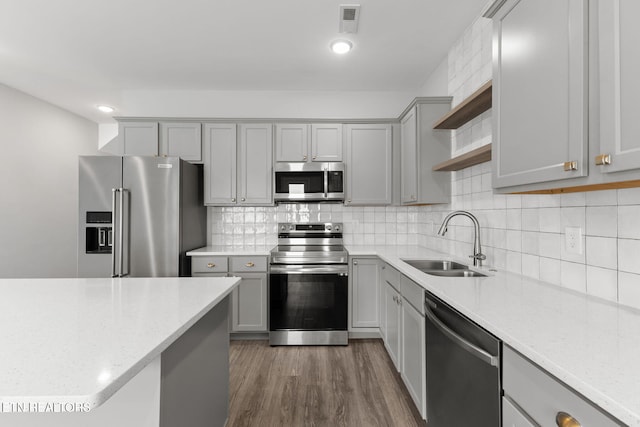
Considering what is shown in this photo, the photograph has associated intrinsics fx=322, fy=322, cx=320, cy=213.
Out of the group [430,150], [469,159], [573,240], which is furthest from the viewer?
[430,150]

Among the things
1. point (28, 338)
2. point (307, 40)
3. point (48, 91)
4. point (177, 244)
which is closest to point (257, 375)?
point (177, 244)

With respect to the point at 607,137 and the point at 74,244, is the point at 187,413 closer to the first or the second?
the point at 607,137

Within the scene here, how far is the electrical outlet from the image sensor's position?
1414 millimetres

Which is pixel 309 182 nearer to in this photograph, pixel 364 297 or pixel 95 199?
pixel 364 297

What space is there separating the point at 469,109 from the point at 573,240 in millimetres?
1085

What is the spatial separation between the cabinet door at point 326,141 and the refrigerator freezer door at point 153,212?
52.9 inches

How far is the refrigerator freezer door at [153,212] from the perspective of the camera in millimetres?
2889

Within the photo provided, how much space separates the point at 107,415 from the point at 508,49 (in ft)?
6.62

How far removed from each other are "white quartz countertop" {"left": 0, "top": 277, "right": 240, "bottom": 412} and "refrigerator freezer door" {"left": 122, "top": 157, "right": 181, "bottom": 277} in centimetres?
127

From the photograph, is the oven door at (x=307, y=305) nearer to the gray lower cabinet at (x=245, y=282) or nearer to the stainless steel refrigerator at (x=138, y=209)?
the gray lower cabinet at (x=245, y=282)

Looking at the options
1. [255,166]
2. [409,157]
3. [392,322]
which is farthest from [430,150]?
[255,166]

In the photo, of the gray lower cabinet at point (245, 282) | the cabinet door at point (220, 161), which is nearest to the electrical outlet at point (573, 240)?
the gray lower cabinet at point (245, 282)

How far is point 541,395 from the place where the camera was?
0.83 metres

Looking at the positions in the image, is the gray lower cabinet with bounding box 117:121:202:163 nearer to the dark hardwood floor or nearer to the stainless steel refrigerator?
the stainless steel refrigerator
